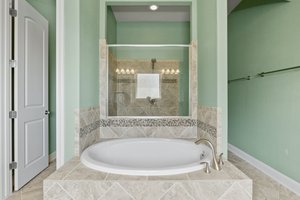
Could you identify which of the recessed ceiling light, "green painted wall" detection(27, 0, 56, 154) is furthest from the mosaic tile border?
the recessed ceiling light

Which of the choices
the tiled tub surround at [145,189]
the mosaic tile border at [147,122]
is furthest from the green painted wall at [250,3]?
the tiled tub surround at [145,189]

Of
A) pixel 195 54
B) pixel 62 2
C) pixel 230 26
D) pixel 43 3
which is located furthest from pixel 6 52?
pixel 230 26

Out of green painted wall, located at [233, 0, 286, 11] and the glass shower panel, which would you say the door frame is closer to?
the glass shower panel

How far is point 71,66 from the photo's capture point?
6.01 ft

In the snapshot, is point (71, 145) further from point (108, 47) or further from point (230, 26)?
point (230, 26)

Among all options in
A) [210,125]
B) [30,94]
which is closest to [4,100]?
[30,94]

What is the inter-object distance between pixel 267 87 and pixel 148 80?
1677 mm

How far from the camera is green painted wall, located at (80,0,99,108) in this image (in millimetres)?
1922

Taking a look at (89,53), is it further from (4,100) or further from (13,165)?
(13,165)

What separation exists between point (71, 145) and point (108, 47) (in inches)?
56.3

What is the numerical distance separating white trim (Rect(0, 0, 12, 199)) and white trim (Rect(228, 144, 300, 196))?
2896 millimetres

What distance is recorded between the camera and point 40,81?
8.13 feet

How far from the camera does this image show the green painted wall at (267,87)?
6.73 feet

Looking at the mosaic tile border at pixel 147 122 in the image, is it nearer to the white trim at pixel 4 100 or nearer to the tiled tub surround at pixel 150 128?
the tiled tub surround at pixel 150 128
